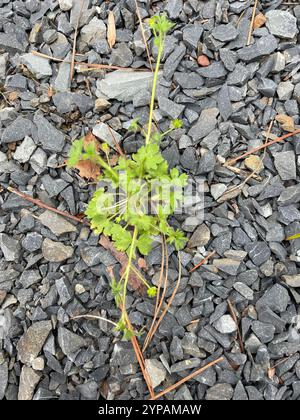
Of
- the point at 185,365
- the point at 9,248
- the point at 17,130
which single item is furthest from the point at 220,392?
the point at 17,130

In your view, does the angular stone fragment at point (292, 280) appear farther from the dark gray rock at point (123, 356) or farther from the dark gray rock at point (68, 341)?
the dark gray rock at point (68, 341)

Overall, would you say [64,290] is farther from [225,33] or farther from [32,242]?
[225,33]

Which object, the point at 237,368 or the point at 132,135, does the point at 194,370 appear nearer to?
the point at 237,368

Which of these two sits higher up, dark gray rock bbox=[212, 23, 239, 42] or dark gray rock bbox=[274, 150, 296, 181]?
dark gray rock bbox=[212, 23, 239, 42]

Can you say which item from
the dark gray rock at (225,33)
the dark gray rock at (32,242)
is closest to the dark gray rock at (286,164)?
the dark gray rock at (225,33)

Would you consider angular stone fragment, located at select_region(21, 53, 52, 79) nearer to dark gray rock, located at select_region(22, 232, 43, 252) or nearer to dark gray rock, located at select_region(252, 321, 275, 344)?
dark gray rock, located at select_region(22, 232, 43, 252)

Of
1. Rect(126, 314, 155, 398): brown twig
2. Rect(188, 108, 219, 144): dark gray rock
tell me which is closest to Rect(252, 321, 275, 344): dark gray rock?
Rect(126, 314, 155, 398): brown twig
